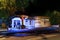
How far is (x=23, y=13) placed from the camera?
3.56ft

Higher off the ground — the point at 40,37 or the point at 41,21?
the point at 41,21

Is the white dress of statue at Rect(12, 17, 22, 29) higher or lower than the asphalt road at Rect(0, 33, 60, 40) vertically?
higher

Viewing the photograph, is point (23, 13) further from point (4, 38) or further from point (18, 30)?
point (4, 38)

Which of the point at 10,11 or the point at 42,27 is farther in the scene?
the point at 42,27

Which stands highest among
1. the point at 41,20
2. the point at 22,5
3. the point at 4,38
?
the point at 22,5

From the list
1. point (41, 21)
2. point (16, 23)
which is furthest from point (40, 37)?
point (16, 23)

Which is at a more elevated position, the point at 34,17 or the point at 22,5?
the point at 22,5

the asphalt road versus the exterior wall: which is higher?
the exterior wall

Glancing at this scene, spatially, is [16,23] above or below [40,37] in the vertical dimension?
above

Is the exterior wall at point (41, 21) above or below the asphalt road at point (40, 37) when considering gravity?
above

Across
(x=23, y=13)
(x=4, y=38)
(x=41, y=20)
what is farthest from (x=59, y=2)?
(x=4, y=38)

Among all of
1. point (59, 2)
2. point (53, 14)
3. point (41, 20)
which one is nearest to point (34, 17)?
point (41, 20)

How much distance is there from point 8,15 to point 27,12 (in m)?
0.19

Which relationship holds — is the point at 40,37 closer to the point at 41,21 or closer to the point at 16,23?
the point at 41,21
